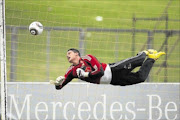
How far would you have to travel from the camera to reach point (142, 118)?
10664 millimetres

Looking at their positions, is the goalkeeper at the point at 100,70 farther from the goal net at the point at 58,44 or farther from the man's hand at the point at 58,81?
the goal net at the point at 58,44

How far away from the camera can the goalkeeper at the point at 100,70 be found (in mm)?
7301

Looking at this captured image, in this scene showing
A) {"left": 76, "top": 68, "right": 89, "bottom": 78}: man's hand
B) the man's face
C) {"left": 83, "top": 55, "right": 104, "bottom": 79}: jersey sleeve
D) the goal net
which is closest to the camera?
{"left": 76, "top": 68, "right": 89, "bottom": 78}: man's hand

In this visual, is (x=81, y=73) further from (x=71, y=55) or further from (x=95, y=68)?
(x=71, y=55)

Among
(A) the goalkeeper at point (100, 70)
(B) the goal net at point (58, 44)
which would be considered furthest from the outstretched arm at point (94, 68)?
(B) the goal net at point (58, 44)

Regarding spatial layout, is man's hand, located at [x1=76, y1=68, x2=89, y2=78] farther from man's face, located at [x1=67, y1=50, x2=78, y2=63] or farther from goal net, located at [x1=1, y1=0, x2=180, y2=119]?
goal net, located at [x1=1, y1=0, x2=180, y2=119]

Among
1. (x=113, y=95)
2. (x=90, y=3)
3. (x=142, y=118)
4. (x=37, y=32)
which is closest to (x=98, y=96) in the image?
(x=113, y=95)

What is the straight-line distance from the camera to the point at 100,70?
7293 mm

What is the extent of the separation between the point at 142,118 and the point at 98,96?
1.10 metres

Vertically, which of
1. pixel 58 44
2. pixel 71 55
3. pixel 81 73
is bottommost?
pixel 81 73

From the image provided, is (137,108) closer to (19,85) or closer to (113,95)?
(113,95)

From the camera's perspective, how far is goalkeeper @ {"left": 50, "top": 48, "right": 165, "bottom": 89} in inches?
287

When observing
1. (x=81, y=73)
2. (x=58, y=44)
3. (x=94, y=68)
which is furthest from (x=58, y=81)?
(x=58, y=44)

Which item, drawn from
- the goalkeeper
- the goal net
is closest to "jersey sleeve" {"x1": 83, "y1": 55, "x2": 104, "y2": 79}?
the goalkeeper
